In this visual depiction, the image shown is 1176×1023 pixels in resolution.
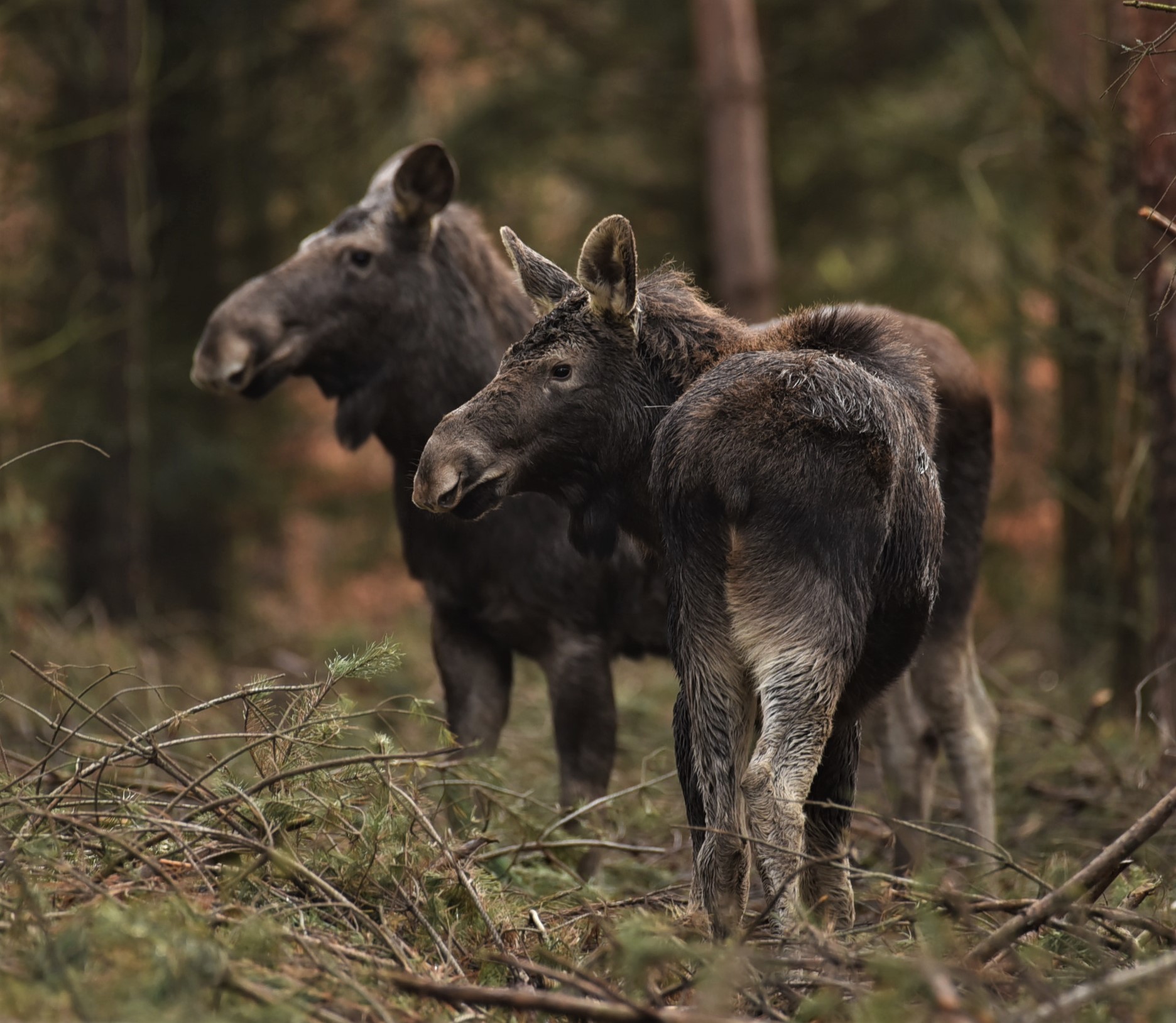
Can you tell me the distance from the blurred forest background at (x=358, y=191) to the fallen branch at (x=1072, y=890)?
8126 mm

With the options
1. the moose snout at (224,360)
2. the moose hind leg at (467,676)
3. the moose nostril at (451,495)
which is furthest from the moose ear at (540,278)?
the moose hind leg at (467,676)

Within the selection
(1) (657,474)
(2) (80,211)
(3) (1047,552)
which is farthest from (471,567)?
(3) (1047,552)

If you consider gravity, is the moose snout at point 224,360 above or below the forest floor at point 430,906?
above

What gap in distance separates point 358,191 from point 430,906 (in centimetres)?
1182

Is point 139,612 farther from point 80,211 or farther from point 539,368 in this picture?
point 539,368

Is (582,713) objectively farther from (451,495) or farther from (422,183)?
(422,183)

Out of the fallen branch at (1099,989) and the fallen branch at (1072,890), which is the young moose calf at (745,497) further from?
the fallen branch at (1099,989)

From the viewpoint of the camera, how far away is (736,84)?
1288 centimetres

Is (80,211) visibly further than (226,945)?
Yes

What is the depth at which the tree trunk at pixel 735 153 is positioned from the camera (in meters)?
12.8

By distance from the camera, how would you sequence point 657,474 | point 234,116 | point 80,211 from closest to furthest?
point 657,474 < point 80,211 < point 234,116

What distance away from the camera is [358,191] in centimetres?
1514

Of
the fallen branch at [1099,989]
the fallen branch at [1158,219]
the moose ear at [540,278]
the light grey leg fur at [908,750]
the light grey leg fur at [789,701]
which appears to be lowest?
the light grey leg fur at [908,750]

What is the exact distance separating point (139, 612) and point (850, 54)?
9.31 m
